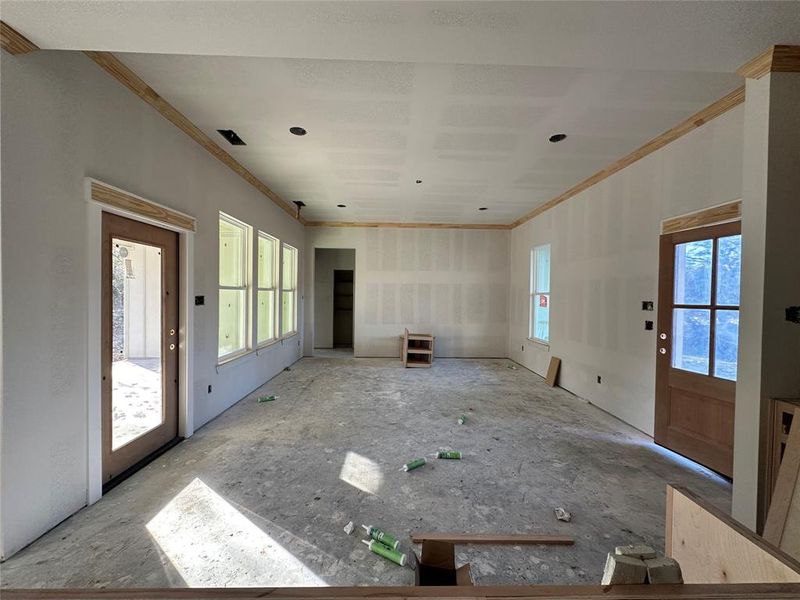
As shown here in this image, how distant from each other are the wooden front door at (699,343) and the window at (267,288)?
5163 millimetres

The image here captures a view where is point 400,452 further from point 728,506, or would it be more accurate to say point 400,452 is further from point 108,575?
point 728,506

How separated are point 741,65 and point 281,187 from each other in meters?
4.97

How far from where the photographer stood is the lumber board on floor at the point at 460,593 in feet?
1.89

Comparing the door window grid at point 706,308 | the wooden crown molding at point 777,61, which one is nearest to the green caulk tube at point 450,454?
the door window grid at point 706,308

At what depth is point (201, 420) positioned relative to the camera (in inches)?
141

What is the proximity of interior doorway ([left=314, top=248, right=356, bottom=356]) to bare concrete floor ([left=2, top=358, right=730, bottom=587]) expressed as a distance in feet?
15.8

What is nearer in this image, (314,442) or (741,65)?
(741,65)

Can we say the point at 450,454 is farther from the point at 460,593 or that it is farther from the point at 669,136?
the point at 669,136

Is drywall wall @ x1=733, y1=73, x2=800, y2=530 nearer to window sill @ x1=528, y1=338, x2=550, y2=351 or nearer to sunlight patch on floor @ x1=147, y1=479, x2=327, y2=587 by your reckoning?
sunlight patch on floor @ x1=147, y1=479, x2=327, y2=587

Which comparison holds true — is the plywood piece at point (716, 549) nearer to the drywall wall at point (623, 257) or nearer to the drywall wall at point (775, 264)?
the drywall wall at point (775, 264)

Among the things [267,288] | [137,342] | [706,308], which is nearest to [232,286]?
[267,288]

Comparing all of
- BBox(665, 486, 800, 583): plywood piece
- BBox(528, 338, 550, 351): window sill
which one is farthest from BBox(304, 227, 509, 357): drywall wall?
BBox(665, 486, 800, 583): plywood piece

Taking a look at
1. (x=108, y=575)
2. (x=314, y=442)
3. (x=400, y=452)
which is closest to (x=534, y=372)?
(x=400, y=452)

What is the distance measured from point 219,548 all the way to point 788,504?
9.74ft
